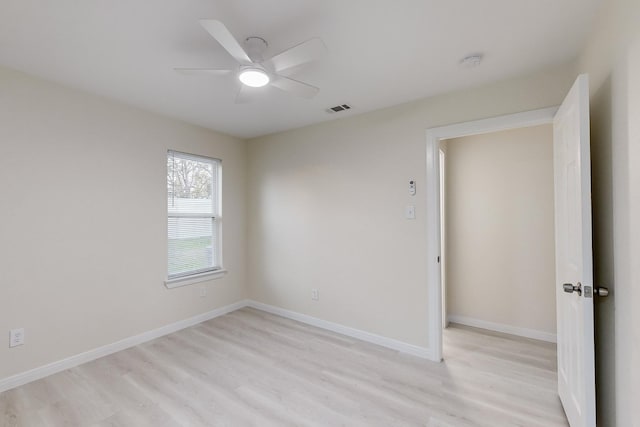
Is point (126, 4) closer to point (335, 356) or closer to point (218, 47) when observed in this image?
point (218, 47)

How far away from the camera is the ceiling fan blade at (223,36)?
1336 millimetres

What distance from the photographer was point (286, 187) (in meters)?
3.79

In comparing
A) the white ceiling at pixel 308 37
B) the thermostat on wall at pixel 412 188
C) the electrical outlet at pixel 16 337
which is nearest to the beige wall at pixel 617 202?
the white ceiling at pixel 308 37

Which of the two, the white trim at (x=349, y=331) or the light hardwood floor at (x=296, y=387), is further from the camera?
the white trim at (x=349, y=331)

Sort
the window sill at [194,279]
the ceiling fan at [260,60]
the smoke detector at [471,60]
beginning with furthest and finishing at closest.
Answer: the window sill at [194,279] → the smoke detector at [471,60] → the ceiling fan at [260,60]

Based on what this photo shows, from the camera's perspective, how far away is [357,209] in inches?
124

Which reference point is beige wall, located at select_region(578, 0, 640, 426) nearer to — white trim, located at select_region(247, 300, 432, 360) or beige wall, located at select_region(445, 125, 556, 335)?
white trim, located at select_region(247, 300, 432, 360)

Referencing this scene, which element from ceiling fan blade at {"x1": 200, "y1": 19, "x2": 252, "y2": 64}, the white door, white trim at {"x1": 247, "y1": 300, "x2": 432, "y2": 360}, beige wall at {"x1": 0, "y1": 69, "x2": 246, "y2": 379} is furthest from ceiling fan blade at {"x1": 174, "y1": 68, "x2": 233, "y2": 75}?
white trim at {"x1": 247, "y1": 300, "x2": 432, "y2": 360}

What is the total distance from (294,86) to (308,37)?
30 cm

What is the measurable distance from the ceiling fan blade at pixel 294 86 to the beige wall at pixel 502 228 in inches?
90.1

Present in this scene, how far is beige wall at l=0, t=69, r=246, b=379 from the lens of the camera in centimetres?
225

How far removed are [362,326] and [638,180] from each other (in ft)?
8.22

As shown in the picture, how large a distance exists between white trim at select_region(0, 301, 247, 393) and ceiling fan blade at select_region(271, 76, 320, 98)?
283 cm

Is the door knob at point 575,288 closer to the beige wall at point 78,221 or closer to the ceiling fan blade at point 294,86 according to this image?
the ceiling fan blade at point 294,86
